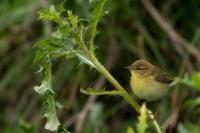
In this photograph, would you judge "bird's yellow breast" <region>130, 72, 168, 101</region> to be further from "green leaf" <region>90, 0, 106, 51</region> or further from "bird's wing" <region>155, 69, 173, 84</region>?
"green leaf" <region>90, 0, 106, 51</region>

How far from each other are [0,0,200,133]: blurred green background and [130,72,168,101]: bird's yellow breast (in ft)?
5.19

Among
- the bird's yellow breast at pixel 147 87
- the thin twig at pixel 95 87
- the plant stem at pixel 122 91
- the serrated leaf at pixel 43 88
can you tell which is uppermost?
the serrated leaf at pixel 43 88

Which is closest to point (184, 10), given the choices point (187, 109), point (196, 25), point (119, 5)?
point (196, 25)

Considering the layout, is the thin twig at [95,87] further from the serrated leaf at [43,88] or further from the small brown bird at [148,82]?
the serrated leaf at [43,88]

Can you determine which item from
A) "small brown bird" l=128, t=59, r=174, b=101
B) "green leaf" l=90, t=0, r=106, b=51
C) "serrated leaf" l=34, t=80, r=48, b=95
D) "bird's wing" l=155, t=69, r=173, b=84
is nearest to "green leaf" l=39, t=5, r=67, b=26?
"green leaf" l=90, t=0, r=106, b=51

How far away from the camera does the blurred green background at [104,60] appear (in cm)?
613

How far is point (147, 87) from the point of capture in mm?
4215

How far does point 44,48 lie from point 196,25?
4291mm

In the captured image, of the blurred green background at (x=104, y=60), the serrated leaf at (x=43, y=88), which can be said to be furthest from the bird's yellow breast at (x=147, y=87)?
the serrated leaf at (x=43, y=88)

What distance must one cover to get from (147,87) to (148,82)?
0.18 meters

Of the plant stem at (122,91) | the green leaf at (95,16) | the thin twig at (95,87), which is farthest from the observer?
the thin twig at (95,87)

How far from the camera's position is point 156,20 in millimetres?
6254

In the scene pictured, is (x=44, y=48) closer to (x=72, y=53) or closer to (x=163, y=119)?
(x=72, y=53)

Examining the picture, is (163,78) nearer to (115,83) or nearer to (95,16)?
(95,16)
